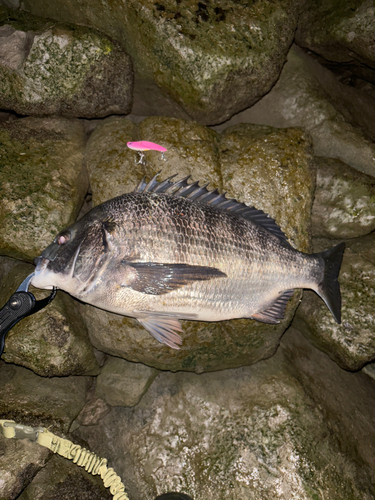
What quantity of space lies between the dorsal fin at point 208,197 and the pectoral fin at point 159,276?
78 centimetres

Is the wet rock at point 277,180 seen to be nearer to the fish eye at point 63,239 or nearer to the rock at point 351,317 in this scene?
the rock at point 351,317

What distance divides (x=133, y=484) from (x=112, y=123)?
13.6 ft

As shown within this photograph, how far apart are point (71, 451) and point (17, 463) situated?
0.51 m

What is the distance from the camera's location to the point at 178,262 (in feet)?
10.4

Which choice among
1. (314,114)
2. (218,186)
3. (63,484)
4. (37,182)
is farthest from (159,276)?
(314,114)

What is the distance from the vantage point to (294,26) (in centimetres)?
429

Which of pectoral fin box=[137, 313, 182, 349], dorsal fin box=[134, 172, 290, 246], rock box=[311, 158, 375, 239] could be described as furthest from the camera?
rock box=[311, 158, 375, 239]

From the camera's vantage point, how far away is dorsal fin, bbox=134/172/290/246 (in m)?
3.46

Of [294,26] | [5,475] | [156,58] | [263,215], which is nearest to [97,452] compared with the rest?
[5,475]

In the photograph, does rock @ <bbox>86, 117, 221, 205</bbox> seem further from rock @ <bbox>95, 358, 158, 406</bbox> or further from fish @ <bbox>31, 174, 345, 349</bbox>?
rock @ <bbox>95, 358, 158, 406</bbox>

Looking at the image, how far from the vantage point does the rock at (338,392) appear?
4.06 meters

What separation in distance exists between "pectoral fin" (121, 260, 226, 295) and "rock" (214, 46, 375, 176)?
7.92ft

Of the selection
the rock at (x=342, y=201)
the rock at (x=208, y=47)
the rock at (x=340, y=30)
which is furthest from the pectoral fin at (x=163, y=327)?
the rock at (x=340, y=30)

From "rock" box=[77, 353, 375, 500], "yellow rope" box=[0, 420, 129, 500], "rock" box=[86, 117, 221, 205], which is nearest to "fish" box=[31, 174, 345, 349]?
"rock" box=[86, 117, 221, 205]
